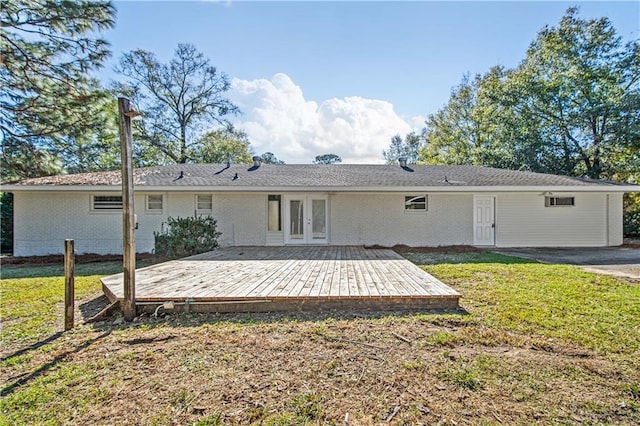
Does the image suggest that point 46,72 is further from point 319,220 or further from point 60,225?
point 319,220

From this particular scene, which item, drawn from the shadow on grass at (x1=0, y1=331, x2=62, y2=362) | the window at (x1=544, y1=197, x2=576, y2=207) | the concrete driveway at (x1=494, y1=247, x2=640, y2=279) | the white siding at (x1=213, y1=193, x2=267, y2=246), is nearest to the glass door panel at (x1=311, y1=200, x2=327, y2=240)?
the white siding at (x1=213, y1=193, x2=267, y2=246)

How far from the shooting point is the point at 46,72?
31.6ft

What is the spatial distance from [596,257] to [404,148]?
34401mm

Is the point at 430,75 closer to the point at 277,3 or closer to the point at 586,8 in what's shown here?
the point at 277,3

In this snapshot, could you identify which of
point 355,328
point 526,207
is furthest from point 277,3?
point 526,207

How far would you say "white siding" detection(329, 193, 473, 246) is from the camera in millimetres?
11750

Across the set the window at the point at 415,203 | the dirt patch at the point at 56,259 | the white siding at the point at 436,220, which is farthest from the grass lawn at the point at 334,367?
the window at the point at 415,203

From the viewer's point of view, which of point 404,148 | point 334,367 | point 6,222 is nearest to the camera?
point 334,367

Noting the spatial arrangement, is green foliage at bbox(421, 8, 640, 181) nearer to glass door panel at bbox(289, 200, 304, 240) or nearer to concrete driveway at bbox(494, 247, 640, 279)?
concrete driveway at bbox(494, 247, 640, 279)

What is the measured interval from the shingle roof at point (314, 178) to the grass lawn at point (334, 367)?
22.8 ft

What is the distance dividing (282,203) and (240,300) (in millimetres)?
7390

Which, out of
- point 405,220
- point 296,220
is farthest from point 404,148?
point 296,220

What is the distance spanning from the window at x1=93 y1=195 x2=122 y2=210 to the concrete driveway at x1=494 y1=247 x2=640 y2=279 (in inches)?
517

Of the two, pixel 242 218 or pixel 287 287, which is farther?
pixel 242 218
